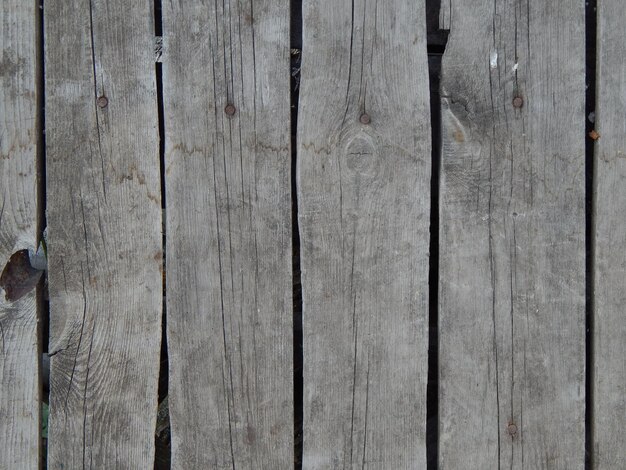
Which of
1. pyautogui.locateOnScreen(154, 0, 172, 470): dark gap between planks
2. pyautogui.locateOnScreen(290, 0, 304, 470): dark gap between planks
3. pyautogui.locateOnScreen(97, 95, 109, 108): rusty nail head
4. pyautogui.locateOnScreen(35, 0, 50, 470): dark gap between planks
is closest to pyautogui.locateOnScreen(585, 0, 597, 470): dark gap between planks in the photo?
pyautogui.locateOnScreen(290, 0, 304, 470): dark gap between planks

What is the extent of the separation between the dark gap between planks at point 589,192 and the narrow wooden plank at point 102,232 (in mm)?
1471

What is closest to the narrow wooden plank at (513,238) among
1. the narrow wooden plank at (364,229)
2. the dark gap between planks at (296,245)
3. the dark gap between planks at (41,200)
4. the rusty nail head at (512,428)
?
the rusty nail head at (512,428)

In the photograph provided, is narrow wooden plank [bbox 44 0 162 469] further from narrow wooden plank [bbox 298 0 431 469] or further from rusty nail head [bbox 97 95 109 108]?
narrow wooden plank [bbox 298 0 431 469]

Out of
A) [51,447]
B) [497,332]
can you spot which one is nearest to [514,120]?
[497,332]

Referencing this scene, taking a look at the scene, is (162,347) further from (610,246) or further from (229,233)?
(610,246)

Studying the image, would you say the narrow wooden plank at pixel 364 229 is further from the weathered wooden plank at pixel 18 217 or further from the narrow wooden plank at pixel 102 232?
the weathered wooden plank at pixel 18 217

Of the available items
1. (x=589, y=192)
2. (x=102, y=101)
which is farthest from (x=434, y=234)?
(x=102, y=101)

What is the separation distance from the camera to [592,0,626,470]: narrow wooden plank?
6.36 feet

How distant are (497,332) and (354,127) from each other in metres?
0.84

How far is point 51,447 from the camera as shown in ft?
6.56

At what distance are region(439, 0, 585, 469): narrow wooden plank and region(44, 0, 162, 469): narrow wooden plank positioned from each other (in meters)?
1.00

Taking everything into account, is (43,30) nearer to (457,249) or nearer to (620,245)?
(457,249)

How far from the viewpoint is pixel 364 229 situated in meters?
1.94

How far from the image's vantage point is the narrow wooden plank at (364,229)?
1918mm
